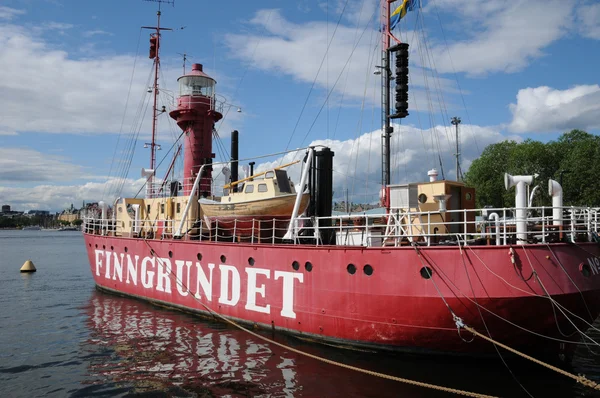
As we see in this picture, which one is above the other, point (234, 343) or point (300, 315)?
point (300, 315)

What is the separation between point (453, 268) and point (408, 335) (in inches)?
88.2

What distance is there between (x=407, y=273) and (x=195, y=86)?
16.7 metres

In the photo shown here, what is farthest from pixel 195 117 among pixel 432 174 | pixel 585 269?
pixel 585 269

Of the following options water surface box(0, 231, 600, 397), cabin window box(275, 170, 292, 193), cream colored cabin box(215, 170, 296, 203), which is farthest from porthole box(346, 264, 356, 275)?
cabin window box(275, 170, 292, 193)

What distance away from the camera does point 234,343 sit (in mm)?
14664

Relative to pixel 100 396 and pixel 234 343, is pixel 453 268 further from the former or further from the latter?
pixel 100 396

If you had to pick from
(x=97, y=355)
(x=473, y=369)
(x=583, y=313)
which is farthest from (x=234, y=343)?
(x=583, y=313)

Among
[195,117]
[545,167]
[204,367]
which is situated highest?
[545,167]

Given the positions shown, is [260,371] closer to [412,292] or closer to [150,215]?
[412,292]

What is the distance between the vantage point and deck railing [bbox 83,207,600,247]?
11.3 m

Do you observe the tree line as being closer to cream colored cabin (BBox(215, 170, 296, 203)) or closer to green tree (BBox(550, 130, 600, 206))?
green tree (BBox(550, 130, 600, 206))

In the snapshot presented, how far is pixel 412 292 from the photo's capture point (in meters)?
11.9

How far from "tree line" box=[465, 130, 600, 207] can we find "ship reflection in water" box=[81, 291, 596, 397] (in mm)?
38137

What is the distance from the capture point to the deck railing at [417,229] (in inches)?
447
